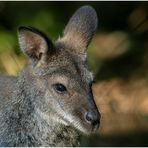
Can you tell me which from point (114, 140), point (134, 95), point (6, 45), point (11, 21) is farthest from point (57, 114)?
point (134, 95)

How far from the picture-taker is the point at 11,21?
16266 mm

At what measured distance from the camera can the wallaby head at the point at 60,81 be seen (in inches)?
473

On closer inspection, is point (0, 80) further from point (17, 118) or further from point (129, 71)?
point (129, 71)

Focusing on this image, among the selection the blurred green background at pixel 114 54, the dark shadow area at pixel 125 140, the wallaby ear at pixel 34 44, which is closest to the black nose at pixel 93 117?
Answer: the wallaby ear at pixel 34 44

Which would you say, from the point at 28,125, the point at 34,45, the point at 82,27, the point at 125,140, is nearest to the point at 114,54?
the point at 125,140

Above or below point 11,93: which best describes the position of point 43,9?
below

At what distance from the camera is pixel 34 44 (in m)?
12.5

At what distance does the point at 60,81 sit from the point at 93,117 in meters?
0.61

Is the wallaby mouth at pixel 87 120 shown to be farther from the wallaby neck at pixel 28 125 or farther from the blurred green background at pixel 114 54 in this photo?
the blurred green background at pixel 114 54

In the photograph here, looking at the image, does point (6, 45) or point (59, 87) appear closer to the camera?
point (59, 87)

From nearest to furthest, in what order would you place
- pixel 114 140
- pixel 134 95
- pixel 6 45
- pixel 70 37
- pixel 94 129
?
pixel 94 129, pixel 70 37, pixel 6 45, pixel 114 140, pixel 134 95

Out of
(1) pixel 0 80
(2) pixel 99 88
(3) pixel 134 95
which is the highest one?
(1) pixel 0 80

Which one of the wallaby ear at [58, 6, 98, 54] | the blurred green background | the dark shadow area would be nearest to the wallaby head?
the wallaby ear at [58, 6, 98, 54]

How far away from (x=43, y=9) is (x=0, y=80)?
381 cm
